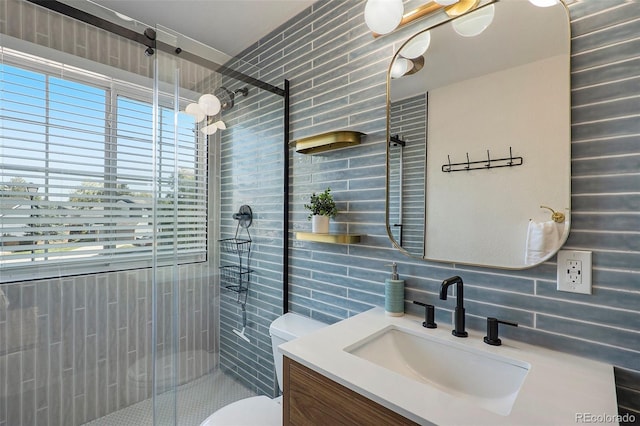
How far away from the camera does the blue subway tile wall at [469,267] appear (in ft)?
2.77

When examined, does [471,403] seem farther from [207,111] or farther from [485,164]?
[207,111]

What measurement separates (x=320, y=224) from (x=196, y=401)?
1.11 m

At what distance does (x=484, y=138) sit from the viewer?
1.09 meters

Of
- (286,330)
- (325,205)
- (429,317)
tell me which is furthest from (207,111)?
(429,317)

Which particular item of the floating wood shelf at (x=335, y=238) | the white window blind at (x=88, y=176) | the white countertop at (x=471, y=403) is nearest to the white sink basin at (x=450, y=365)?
the white countertop at (x=471, y=403)

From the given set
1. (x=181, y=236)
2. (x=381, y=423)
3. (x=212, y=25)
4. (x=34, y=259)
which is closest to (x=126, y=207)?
(x=34, y=259)

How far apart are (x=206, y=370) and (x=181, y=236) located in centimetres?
74

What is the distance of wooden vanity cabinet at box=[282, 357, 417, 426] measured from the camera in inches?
28.4

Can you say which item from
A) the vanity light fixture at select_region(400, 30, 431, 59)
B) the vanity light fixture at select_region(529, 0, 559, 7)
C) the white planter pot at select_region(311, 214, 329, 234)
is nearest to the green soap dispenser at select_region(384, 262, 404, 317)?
the white planter pot at select_region(311, 214, 329, 234)

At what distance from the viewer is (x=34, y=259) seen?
1662 mm

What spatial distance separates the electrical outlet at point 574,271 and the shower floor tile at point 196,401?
1613mm

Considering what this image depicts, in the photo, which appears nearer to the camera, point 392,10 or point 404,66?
point 392,10

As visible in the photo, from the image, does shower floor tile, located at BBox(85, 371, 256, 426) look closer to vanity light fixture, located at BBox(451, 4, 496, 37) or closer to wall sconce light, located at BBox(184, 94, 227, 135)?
wall sconce light, located at BBox(184, 94, 227, 135)

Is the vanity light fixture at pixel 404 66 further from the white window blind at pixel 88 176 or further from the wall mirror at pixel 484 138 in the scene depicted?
the white window blind at pixel 88 176
